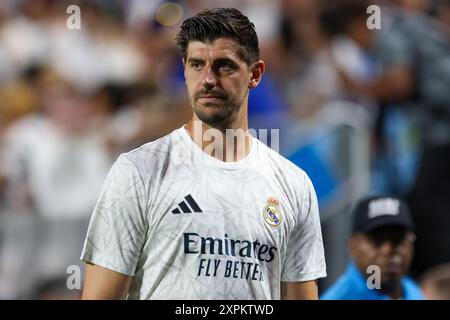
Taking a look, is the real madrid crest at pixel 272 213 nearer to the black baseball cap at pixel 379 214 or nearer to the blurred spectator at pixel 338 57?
the black baseball cap at pixel 379 214

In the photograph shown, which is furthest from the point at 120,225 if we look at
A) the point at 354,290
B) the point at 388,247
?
the point at 388,247

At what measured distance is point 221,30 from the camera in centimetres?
335

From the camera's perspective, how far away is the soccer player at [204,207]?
10.7 ft

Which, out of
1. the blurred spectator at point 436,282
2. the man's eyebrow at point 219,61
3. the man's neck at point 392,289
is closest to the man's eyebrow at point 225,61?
the man's eyebrow at point 219,61

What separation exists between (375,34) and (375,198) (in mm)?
1944

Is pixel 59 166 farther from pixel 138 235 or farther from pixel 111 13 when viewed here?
pixel 138 235

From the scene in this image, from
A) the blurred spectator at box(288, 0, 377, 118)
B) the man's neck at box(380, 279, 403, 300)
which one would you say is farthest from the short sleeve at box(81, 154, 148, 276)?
the blurred spectator at box(288, 0, 377, 118)

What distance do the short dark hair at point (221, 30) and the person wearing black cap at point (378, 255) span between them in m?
1.76

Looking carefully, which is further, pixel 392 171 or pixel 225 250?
pixel 392 171

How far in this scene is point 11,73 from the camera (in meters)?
7.93

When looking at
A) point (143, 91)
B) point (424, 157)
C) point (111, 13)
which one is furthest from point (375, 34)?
point (111, 13)

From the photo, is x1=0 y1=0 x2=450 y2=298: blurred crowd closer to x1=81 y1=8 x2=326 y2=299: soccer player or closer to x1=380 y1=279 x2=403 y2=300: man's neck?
x1=380 y1=279 x2=403 y2=300: man's neck

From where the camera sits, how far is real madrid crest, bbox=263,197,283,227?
11.2 ft

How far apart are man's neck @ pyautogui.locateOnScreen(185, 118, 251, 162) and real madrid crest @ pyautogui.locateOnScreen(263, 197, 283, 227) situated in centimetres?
21
